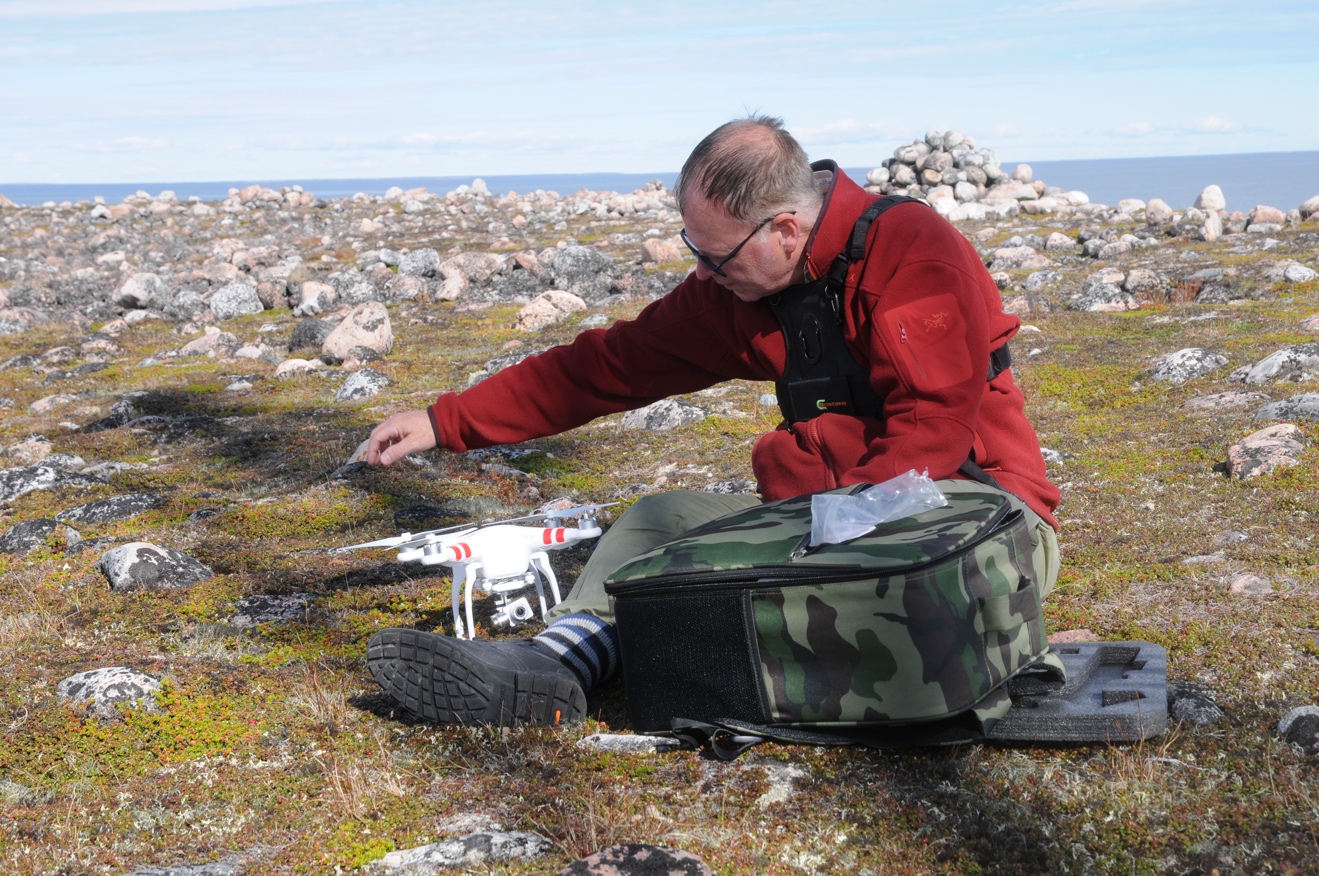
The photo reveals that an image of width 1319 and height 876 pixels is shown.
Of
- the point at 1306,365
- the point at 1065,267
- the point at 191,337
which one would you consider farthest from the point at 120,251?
the point at 1306,365

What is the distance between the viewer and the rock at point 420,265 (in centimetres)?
2742

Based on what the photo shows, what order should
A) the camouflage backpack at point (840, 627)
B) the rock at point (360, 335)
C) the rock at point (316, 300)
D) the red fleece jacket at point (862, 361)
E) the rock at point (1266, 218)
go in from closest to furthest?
the camouflage backpack at point (840, 627) → the red fleece jacket at point (862, 361) → the rock at point (360, 335) → the rock at point (316, 300) → the rock at point (1266, 218)

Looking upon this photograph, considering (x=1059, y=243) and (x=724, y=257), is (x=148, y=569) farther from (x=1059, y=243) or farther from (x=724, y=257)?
(x=1059, y=243)

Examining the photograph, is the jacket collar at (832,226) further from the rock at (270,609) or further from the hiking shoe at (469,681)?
the rock at (270,609)

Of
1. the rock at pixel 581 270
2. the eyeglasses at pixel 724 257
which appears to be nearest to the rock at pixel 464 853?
the eyeglasses at pixel 724 257

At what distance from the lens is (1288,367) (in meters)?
10.6

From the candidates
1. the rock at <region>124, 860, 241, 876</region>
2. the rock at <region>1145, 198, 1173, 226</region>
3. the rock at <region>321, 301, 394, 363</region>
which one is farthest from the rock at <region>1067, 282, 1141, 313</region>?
the rock at <region>124, 860, 241, 876</region>

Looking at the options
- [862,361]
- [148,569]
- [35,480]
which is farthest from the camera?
[35,480]

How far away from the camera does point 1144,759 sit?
360cm

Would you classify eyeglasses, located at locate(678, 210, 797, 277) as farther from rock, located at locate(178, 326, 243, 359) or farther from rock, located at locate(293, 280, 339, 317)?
rock, located at locate(293, 280, 339, 317)

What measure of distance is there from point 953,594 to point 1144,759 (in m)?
0.90

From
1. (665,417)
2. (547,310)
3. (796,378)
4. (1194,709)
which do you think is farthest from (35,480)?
(547,310)

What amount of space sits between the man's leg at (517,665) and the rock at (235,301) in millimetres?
22080

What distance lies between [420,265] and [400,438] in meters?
23.7
